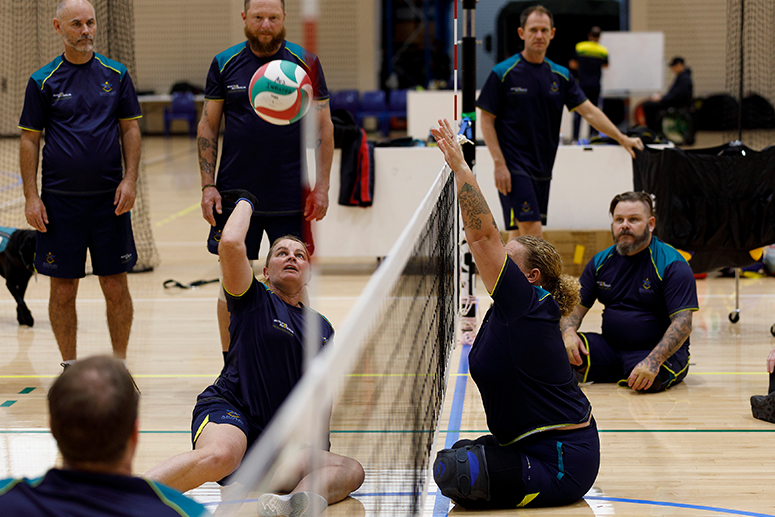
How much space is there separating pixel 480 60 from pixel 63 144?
1661 centimetres

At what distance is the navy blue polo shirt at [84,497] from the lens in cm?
145

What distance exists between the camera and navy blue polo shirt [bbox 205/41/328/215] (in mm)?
4262

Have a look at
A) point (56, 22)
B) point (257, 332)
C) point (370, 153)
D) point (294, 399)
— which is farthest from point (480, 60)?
point (294, 399)

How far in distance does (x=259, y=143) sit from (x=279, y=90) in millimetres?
489

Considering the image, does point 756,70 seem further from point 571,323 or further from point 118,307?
point 118,307

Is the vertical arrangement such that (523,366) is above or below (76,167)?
below

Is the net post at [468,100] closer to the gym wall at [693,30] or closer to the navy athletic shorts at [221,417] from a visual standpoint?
the navy athletic shorts at [221,417]

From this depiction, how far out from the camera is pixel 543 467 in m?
3.06

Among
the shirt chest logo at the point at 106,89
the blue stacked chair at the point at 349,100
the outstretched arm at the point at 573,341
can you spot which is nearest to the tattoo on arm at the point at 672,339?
the outstretched arm at the point at 573,341

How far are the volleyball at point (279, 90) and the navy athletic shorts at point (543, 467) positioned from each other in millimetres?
1837

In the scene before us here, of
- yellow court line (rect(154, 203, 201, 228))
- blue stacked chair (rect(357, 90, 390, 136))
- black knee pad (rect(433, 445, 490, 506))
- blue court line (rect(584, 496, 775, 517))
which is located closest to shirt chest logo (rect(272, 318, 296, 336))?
black knee pad (rect(433, 445, 490, 506))

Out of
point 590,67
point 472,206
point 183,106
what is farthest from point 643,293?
point 183,106

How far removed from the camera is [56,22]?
14.0ft

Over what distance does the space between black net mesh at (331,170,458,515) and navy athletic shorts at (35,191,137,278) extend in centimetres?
154
